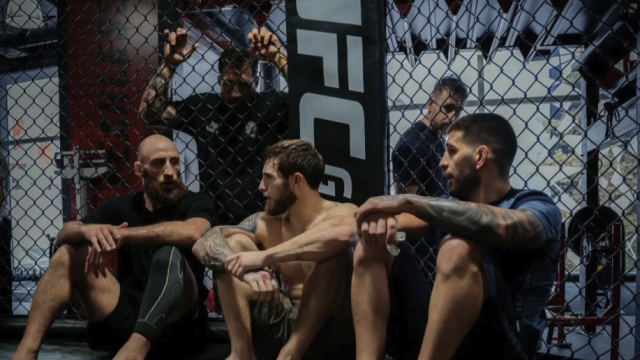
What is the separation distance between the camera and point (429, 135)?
3289 mm

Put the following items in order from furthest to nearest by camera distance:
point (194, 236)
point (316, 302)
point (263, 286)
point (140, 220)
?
point (140, 220), point (194, 236), point (316, 302), point (263, 286)

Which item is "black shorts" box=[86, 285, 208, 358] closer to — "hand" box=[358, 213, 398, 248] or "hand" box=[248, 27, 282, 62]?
"hand" box=[358, 213, 398, 248]

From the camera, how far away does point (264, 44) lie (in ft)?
9.21

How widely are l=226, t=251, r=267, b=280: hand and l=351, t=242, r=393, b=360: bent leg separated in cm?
38

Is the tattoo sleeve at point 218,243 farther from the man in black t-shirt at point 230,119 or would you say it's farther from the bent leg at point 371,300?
the bent leg at point 371,300

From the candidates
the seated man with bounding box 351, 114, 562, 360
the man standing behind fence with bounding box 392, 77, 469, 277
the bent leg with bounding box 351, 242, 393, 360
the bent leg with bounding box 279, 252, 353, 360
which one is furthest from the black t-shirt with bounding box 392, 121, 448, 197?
the bent leg with bounding box 351, 242, 393, 360

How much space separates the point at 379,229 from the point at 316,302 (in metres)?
0.42

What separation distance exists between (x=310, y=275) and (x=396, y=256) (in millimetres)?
336

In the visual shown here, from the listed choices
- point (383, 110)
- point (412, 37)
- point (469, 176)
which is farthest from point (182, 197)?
point (412, 37)

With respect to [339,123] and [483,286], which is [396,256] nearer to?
[483,286]

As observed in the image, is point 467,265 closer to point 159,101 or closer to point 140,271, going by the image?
point 140,271

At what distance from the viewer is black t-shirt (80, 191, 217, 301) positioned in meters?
A: 2.73

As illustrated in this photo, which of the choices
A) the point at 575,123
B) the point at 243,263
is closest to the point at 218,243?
the point at 243,263

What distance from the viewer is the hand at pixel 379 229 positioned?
197 centimetres
